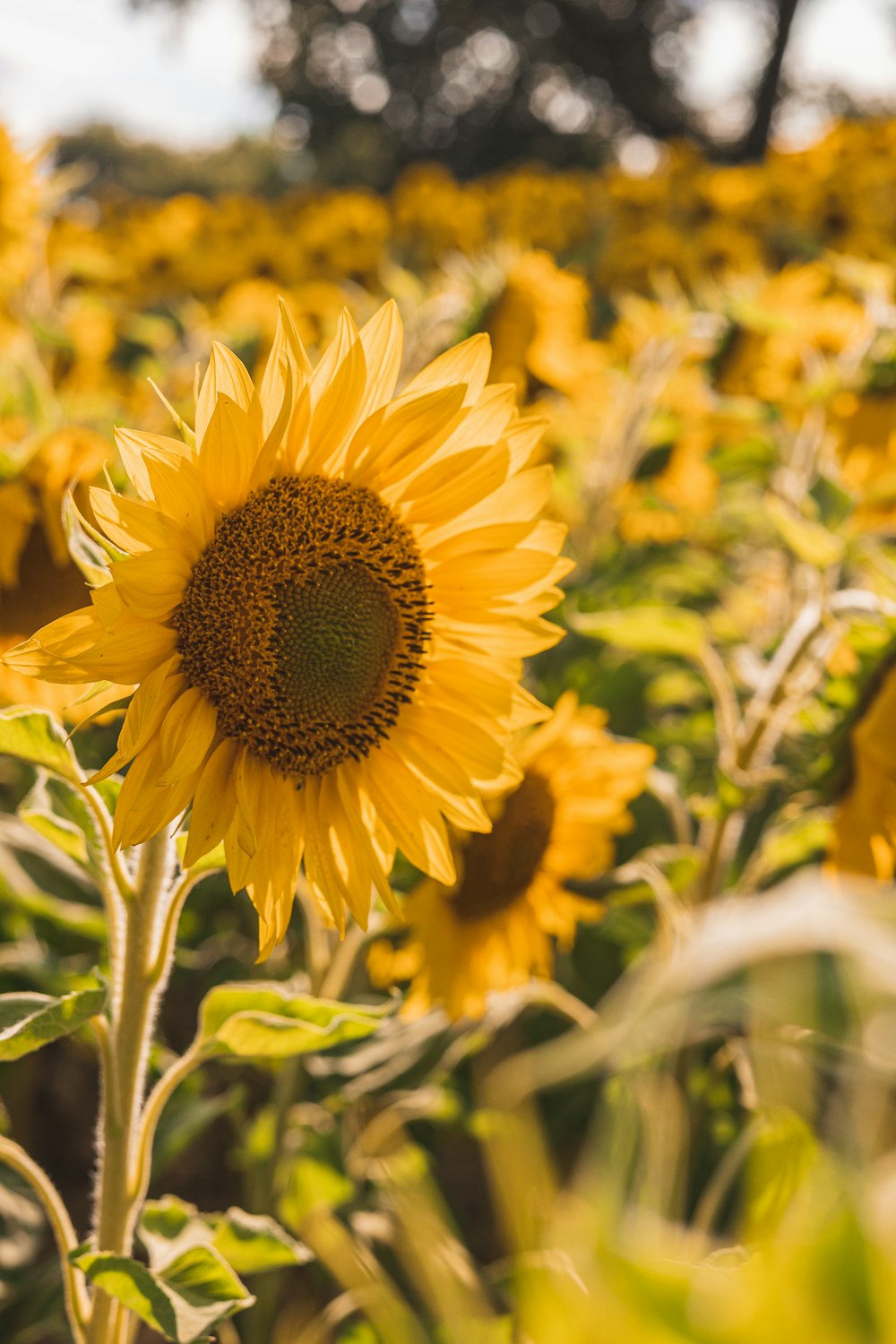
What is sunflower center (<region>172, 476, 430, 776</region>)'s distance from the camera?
800mm

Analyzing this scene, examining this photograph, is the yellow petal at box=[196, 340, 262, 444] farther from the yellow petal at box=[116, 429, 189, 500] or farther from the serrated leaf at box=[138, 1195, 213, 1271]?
the serrated leaf at box=[138, 1195, 213, 1271]

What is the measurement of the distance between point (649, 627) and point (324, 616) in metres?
0.50

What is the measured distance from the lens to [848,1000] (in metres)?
0.40

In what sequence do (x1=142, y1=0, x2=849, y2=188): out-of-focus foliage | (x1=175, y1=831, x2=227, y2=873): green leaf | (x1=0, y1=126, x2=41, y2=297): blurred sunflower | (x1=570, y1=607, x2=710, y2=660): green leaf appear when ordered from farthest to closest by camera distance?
(x1=142, y1=0, x2=849, y2=188): out-of-focus foliage
(x1=0, y1=126, x2=41, y2=297): blurred sunflower
(x1=570, y1=607, x2=710, y2=660): green leaf
(x1=175, y1=831, x2=227, y2=873): green leaf

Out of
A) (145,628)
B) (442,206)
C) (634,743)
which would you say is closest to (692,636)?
(634,743)

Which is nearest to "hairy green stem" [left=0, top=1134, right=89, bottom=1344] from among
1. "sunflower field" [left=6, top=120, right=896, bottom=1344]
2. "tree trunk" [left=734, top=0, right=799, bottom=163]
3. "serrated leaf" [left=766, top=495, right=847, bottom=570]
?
"sunflower field" [left=6, top=120, right=896, bottom=1344]

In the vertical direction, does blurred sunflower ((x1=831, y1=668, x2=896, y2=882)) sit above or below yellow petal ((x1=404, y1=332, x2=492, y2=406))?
below

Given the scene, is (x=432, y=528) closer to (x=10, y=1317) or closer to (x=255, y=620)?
(x=255, y=620)

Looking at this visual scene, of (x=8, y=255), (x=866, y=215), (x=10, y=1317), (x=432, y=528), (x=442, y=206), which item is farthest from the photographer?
(x=442, y=206)

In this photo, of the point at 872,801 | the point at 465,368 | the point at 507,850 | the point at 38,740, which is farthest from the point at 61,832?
the point at 872,801

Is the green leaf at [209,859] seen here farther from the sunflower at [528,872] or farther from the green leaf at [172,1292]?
the sunflower at [528,872]

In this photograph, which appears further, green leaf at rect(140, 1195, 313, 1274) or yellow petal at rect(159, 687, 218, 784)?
green leaf at rect(140, 1195, 313, 1274)

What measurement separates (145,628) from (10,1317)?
0.87m

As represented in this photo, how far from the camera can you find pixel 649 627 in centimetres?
127
